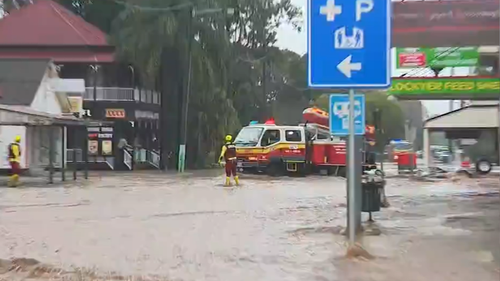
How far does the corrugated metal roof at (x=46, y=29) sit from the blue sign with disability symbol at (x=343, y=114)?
119 feet

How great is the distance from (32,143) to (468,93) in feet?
66.5

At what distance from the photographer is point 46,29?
157 feet

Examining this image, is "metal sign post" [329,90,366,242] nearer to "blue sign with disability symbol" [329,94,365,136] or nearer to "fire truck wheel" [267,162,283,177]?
"blue sign with disability symbol" [329,94,365,136]

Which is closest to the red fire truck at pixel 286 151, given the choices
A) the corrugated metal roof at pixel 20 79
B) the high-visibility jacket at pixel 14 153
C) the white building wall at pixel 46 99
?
the white building wall at pixel 46 99

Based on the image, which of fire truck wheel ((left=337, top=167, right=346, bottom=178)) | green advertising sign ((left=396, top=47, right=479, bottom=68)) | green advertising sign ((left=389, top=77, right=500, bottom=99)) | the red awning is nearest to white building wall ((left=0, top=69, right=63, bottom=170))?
the red awning

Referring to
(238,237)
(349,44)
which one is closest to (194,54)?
(238,237)

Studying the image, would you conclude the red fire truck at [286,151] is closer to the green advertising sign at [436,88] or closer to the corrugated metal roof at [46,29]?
the green advertising sign at [436,88]

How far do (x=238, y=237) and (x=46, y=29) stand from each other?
3828 centimetres

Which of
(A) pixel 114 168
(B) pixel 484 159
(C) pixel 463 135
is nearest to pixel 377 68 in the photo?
(B) pixel 484 159

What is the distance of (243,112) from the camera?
59.4 m

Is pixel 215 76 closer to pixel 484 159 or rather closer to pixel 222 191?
pixel 484 159

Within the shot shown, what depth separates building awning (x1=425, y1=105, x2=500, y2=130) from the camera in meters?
38.2

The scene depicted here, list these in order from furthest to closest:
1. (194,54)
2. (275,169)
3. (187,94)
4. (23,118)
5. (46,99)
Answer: (194,54), (187,94), (46,99), (275,169), (23,118)

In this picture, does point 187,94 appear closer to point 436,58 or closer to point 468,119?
point 468,119
